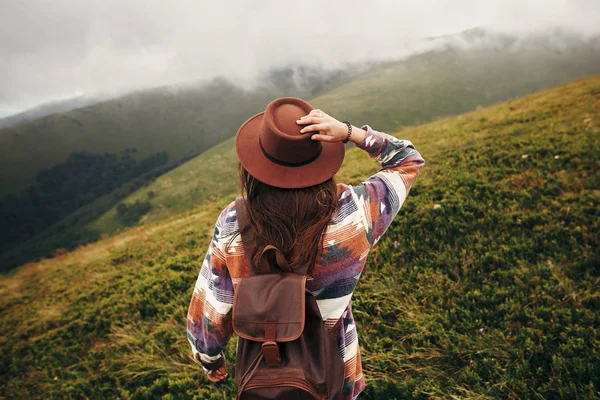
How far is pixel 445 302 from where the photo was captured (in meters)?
4.58

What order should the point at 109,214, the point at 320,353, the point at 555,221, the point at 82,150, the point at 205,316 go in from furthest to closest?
1. the point at 82,150
2. the point at 109,214
3. the point at 555,221
4. the point at 205,316
5. the point at 320,353

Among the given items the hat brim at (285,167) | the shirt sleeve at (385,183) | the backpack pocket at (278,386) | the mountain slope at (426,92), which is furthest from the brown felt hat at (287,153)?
the mountain slope at (426,92)

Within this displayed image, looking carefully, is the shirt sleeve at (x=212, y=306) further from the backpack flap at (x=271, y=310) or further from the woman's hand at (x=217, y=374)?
the backpack flap at (x=271, y=310)

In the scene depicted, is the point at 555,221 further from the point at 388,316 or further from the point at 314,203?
the point at 314,203

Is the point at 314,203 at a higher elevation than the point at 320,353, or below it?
higher

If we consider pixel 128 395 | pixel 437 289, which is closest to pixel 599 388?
pixel 437 289

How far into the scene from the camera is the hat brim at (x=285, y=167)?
1932 millimetres

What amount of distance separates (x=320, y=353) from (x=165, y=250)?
7583mm

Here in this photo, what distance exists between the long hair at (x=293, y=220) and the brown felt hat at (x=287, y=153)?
3.5 inches

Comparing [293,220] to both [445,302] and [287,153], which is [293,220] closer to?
[287,153]

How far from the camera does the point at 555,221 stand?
5.28 m

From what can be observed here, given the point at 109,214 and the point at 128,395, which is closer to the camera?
the point at 128,395

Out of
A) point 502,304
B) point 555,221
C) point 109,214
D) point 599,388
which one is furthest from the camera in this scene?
point 109,214

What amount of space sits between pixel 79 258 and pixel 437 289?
1126 cm
